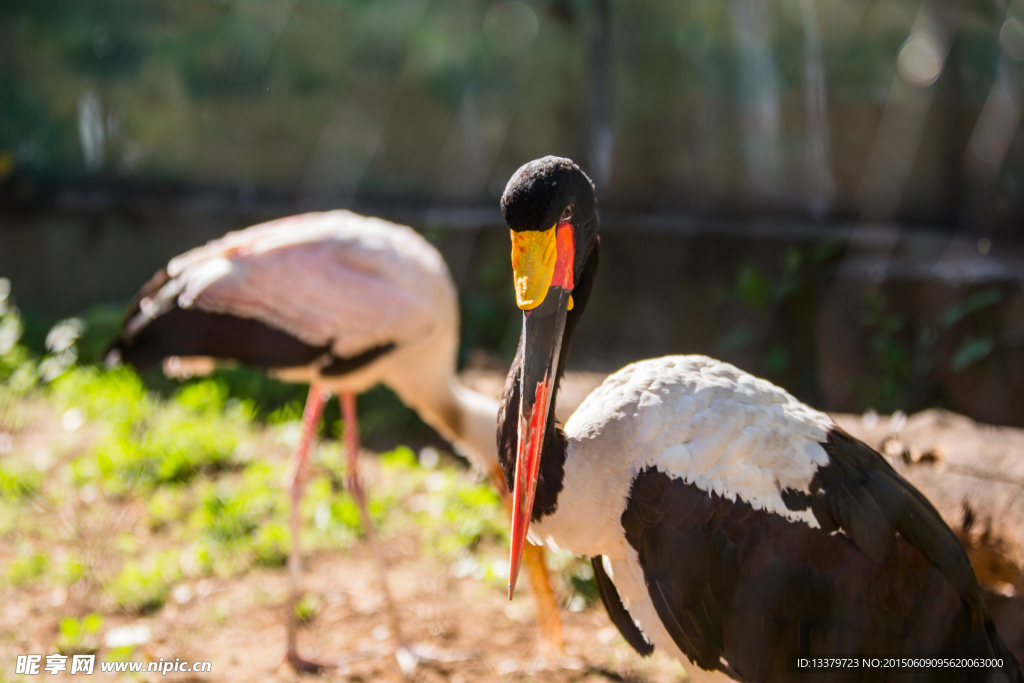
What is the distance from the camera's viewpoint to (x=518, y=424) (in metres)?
1.57

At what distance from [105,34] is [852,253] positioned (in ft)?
15.7

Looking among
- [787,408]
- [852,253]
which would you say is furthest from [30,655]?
[852,253]

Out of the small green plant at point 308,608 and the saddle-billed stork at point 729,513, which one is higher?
the saddle-billed stork at point 729,513

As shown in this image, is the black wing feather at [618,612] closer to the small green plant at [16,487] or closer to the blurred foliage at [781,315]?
the blurred foliage at [781,315]

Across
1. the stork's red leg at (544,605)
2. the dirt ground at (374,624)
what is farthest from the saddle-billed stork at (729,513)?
the stork's red leg at (544,605)

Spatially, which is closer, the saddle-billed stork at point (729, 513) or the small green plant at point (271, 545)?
the saddle-billed stork at point (729, 513)

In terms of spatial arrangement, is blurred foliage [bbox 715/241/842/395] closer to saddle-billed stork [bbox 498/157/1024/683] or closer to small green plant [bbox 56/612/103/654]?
saddle-billed stork [bbox 498/157/1024/683]

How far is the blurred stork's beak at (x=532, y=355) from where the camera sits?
1.49 meters

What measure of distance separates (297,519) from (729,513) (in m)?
1.65

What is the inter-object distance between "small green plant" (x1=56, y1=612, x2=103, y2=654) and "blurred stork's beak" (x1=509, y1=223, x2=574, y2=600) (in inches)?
64.5

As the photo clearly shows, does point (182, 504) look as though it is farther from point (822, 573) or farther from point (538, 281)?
point (822, 573)

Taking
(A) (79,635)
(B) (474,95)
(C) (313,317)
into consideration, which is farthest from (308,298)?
(B) (474,95)

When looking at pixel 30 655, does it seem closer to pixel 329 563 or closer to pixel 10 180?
pixel 329 563

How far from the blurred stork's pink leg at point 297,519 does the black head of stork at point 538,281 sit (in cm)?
126
